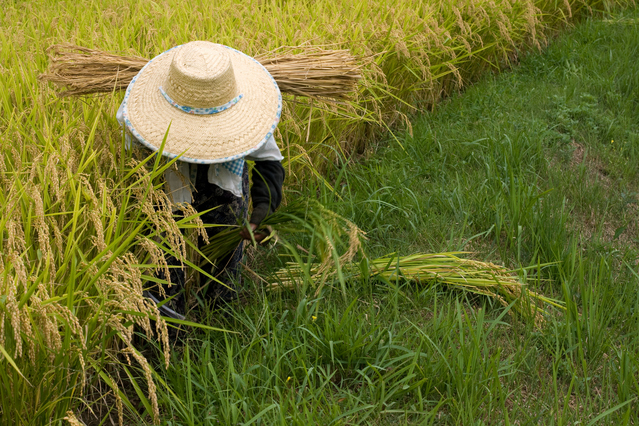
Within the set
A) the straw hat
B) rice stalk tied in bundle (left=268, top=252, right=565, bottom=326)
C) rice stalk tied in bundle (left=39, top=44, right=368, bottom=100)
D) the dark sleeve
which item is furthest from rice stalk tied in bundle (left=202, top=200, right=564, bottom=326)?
rice stalk tied in bundle (left=39, top=44, right=368, bottom=100)

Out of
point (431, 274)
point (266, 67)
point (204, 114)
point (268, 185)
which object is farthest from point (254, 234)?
point (431, 274)

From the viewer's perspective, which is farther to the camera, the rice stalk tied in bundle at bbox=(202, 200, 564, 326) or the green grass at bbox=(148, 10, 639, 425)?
the rice stalk tied in bundle at bbox=(202, 200, 564, 326)

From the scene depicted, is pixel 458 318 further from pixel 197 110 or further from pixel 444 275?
pixel 197 110

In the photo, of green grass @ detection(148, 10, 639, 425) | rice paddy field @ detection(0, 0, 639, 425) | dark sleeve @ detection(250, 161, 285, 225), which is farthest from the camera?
dark sleeve @ detection(250, 161, 285, 225)

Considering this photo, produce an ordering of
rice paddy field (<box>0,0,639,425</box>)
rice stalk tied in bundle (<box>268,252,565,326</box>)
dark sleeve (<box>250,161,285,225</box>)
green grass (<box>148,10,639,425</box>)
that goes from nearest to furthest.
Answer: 1. rice paddy field (<box>0,0,639,425</box>)
2. green grass (<box>148,10,639,425</box>)
3. dark sleeve (<box>250,161,285,225</box>)
4. rice stalk tied in bundle (<box>268,252,565,326</box>)

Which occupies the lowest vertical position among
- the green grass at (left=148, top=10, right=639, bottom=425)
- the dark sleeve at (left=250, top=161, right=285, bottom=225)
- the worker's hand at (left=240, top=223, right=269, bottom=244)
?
the green grass at (left=148, top=10, right=639, bottom=425)

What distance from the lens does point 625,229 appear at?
2.68m

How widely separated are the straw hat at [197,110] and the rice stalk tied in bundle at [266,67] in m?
0.25

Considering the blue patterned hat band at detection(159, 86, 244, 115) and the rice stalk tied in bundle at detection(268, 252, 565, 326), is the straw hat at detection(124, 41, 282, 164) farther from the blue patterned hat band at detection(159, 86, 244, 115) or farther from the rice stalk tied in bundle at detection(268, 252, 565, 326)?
the rice stalk tied in bundle at detection(268, 252, 565, 326)

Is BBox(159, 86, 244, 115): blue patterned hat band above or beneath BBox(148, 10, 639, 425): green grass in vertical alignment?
above

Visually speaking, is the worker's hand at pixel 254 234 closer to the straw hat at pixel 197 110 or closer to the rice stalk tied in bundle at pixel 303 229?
the rice stalk tied in bundle at pixel 303 229

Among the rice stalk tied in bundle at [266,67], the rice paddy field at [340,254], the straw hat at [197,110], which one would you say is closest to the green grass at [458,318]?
the rice paddy field at [340,254]

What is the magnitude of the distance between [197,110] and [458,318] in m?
1.09

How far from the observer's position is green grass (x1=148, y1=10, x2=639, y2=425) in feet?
5.53
